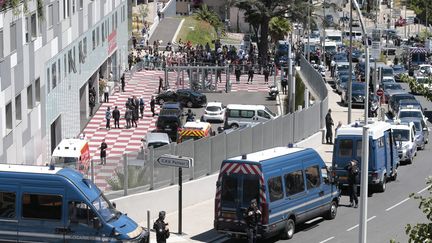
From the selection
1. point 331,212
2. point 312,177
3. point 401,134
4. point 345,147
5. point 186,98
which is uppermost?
point 312,177

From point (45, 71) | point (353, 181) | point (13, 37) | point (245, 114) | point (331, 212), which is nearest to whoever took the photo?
point (331, 212)

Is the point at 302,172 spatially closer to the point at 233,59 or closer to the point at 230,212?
the point at 230,212

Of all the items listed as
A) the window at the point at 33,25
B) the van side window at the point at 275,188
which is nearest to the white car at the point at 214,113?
the window at the point at 33,25

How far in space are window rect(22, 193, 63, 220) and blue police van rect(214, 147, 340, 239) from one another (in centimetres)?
523

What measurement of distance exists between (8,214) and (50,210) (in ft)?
3.35

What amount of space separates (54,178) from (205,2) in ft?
374

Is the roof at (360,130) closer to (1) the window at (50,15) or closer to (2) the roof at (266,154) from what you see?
(2) the roof at (266,154)

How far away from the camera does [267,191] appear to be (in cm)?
2811

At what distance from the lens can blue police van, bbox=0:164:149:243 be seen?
24859 mm

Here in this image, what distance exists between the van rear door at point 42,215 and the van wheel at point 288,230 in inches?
274

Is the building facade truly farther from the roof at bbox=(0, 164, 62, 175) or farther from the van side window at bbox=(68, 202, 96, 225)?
the van side window at bbox=(68, 202, 96, 225)

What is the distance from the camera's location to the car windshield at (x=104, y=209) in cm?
2514

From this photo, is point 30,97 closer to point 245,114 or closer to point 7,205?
point 245,114

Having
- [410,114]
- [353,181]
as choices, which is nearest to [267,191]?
[353,181]
